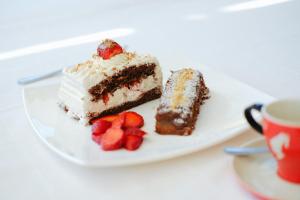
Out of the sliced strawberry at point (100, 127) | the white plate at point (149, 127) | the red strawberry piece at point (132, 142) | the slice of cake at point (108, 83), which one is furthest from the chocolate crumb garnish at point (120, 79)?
the red strawberry piece at point (132, 142)

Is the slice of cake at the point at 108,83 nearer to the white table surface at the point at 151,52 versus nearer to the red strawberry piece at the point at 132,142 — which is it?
the white table surface at the point at 151,52

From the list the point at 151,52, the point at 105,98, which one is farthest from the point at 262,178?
the point at 151,52

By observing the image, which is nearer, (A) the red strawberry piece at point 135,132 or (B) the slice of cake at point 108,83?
(A) the red strawberry piece at point 135,132

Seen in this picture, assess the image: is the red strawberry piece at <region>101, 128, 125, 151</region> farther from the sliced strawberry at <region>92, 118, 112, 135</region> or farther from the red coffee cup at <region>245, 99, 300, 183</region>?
the red coffee cup at <region>245, 99, 300, 183</region>

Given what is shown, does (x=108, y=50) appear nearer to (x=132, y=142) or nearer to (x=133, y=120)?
(x=133, y=120)

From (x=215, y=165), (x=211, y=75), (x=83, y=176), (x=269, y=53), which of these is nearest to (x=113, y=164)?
(x=83, y=176)

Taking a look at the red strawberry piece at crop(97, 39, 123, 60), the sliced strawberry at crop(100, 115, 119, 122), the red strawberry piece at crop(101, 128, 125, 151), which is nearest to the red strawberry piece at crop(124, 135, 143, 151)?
the red strawberry piece at crop(101, 128, 125, 151)
